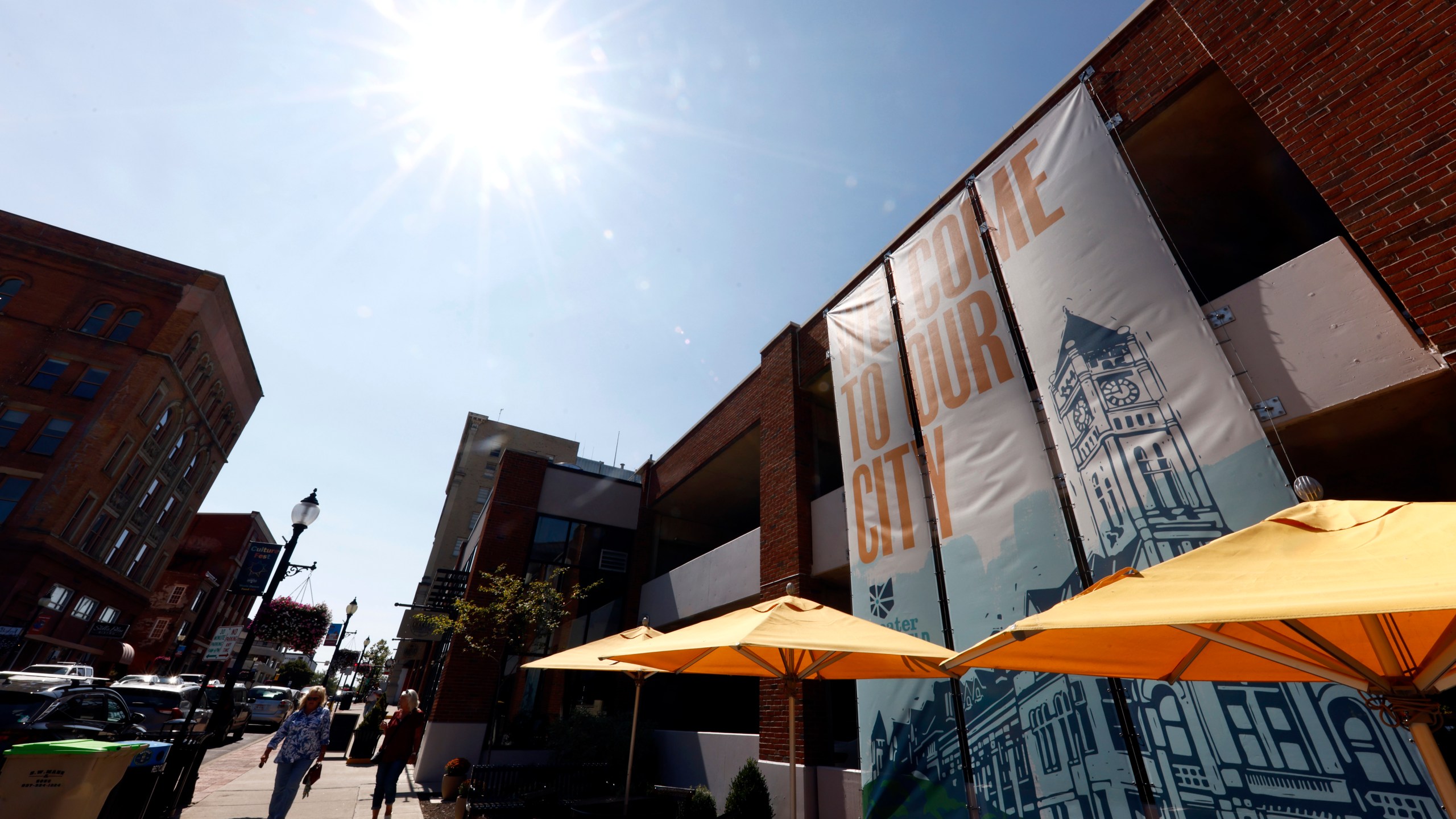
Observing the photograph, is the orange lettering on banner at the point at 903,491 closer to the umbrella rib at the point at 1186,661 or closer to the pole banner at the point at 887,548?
the pole banner at the point at 887,548

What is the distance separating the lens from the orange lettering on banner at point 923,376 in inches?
323

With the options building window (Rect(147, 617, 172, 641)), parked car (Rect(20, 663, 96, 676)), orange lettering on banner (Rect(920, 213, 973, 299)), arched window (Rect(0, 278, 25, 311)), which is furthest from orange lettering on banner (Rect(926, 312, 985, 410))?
building window (Rect(147, 617, 172, 641))

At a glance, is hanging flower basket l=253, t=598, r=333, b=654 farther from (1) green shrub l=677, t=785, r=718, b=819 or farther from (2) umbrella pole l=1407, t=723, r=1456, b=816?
(2) umbrella pole l=1407, t=723, r=1456, b=816

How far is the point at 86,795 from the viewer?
17.6 feet

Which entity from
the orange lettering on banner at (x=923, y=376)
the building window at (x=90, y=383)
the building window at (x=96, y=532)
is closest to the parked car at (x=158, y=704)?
the orange lettering on banner at (x=923, y=376)

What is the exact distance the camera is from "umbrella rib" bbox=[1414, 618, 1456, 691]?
240cm

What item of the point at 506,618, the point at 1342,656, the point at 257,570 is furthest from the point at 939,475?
the point at 257,570

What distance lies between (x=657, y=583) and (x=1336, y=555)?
573 inches

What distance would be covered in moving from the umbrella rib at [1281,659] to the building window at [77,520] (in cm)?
3991

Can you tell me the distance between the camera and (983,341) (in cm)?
772

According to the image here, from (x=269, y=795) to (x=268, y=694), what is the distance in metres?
19.7

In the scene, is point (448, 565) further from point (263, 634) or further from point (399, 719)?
point (399, 719)

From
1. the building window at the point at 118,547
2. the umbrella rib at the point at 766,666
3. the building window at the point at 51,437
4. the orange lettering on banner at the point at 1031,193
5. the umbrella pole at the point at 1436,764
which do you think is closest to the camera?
the umbrella pole at the point at 1436,764

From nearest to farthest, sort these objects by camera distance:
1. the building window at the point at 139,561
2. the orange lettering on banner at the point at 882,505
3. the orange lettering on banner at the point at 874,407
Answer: the orange lettering on banner at the point at 882,505, the orange lettering on banner at the point at 874,407, the building window at the point at 139,561
